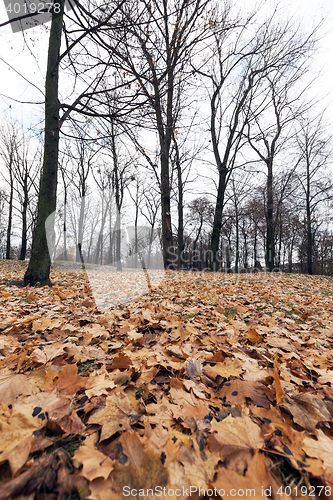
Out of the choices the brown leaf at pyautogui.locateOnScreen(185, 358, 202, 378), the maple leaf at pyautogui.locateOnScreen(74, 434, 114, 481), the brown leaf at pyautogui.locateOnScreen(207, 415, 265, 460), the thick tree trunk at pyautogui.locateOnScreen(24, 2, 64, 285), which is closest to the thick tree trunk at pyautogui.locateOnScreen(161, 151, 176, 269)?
the thick tree trunk at pyautogui.locateOnScreen(24, 2, 64, 285)

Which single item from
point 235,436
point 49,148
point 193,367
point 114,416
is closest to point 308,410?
point 235,436

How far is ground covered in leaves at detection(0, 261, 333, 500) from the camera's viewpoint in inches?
25.9

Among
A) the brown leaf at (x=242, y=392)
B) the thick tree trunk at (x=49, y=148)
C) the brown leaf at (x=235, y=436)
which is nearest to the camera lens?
the brown leaf at (x=235, y=436)

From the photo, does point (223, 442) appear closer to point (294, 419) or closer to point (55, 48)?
point (294, 419)

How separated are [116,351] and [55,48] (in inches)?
247

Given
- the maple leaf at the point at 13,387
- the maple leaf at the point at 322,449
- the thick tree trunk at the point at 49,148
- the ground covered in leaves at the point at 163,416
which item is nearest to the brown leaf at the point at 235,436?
the ground covered in leaves at the point at 163,416

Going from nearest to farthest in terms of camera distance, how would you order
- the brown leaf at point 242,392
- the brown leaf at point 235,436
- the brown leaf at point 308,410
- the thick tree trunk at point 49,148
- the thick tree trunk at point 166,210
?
Answer: the brown leaf at point 235,436 → the brown leaf at point 308,410 → the brown leaf at point 242,392 → the thick tree trunk at point 49,148 → the thick tree trunk at point 166,210

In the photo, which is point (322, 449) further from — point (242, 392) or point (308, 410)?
point (242, 392)

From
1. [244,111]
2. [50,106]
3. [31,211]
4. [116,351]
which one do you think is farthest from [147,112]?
[31,211]

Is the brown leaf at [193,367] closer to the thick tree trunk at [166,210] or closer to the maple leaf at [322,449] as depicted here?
the maple leaf at [322,449]

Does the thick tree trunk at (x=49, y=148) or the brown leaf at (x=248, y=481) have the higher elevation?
the thick tree trunk at (x=49, y=148)

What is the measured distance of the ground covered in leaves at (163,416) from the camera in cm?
66

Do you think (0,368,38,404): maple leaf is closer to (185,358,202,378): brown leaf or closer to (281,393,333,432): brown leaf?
(185,358,202,378): brown leaf

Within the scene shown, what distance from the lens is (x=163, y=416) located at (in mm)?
976
